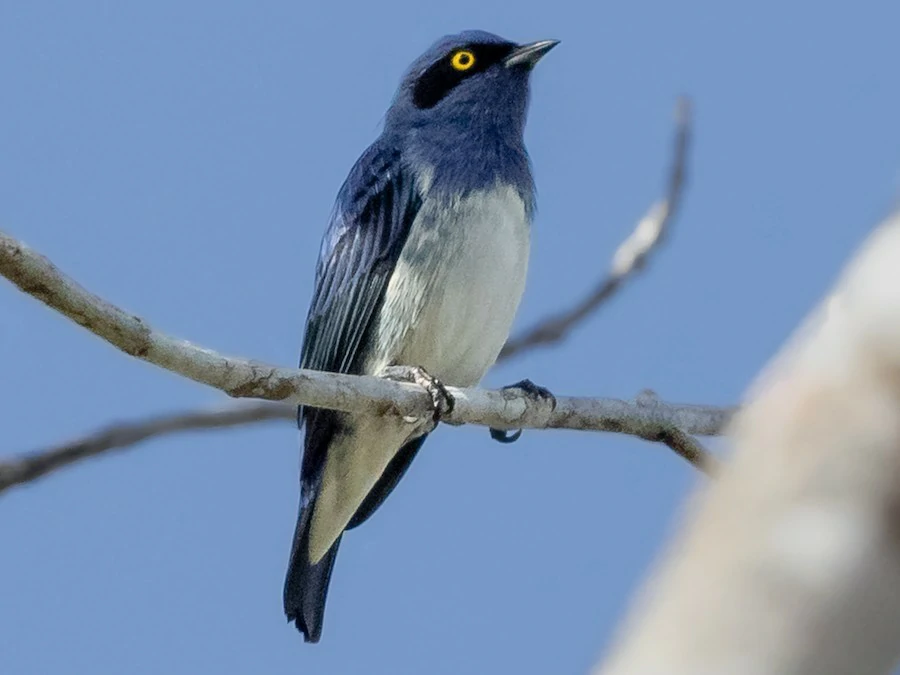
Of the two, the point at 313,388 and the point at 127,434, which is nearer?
the point at 313,388

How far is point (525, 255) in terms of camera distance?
21.1 feet

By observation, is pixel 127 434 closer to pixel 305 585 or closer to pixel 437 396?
pixel 437 396

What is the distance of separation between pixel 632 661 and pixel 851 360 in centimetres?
28

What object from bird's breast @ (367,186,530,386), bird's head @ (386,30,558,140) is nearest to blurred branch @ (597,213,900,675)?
bird's breast @ (367,186,530,386)

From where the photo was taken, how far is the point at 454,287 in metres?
6.13

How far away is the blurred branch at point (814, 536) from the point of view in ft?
2.89

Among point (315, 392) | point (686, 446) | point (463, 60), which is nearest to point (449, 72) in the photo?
point (463, 60)

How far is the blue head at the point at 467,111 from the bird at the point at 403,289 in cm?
1

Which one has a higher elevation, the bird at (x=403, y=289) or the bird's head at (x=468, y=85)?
the bird's head at (x=468, y=85)

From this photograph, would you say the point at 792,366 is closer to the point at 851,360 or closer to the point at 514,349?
the point at 851,360

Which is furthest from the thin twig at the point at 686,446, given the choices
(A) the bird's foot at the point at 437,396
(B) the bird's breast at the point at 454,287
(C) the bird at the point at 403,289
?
(B) the bird's breast at the point at 454,287

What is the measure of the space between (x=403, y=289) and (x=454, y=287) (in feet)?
0.95

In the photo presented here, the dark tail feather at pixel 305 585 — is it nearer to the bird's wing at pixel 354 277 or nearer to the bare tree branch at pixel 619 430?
the bird's wing at pixel 354 277

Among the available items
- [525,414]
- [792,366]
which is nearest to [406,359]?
[525,414]
